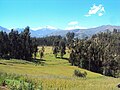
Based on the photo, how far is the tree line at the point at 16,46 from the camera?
146 meters

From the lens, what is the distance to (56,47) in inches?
7067

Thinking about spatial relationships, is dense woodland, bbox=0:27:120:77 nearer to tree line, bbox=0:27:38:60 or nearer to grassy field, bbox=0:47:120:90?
tree line, bbox=0:27:38:60

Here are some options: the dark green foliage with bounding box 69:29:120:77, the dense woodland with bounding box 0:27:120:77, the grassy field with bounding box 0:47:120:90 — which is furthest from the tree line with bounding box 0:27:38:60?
the grassy field with bounding box 0:47:120:90

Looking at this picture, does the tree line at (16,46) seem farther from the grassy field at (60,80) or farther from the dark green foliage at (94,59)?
the grassy field at (60,80)

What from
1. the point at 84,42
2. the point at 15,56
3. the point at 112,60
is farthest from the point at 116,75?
the point at 15,56

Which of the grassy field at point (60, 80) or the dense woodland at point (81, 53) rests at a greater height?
the dense woodland at point (81, 53)

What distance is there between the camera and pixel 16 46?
151 meters

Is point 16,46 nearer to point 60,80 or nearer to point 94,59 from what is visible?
point 94,59

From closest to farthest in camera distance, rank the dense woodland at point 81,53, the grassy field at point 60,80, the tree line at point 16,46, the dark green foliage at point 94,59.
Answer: the grassy field at point 60,80
the dark green foliage at point 94,59
the dense woodland at point 81,53
the tree line at point 16,46

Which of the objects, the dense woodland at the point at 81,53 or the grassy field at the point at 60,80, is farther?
the dense woodland at the point at 81,53

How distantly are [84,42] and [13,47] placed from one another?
3920cm

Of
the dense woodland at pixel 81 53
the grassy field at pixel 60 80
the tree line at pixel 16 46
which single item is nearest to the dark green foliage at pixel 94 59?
the dense woodland at pixel 81 53

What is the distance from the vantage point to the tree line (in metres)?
146

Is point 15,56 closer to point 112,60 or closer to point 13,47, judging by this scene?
point 13,47
